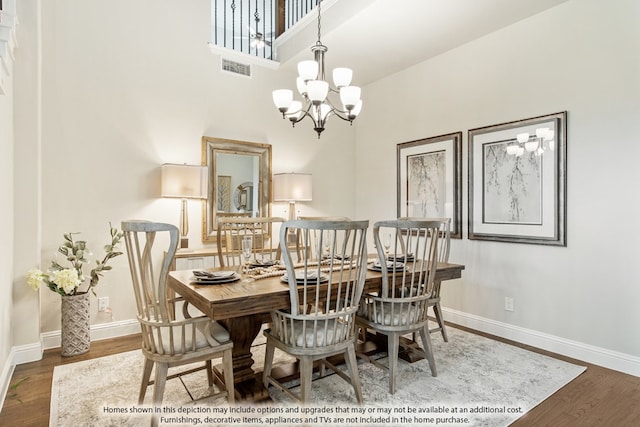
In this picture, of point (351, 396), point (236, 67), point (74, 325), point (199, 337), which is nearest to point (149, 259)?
point (199, 337)

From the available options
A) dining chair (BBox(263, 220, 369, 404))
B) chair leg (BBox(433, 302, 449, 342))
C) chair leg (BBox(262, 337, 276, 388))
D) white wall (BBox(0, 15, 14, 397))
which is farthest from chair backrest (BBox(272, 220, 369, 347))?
white wall (BBox(0, 15, 14, 397))

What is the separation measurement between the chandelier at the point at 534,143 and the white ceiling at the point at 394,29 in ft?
3.40

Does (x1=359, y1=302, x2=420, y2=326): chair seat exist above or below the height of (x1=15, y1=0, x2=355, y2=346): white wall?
below

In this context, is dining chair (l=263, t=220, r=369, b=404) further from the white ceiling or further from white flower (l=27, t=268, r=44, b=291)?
the white ceiling

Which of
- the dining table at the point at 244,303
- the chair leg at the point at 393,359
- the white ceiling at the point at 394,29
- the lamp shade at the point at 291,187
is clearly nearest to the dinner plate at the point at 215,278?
the dining table at the point at 244,303

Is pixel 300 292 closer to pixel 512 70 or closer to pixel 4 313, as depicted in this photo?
pixel 4 313

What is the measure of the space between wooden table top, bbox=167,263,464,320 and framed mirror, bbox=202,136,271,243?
67.3 inches

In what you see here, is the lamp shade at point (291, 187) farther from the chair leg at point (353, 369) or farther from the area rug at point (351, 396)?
the chair leg at point (353, 369)

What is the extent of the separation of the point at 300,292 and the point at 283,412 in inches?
28.0

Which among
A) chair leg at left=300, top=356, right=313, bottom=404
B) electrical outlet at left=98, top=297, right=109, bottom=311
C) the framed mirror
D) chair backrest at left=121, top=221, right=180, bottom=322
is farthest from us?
the framed mirror

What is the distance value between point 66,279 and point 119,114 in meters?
1.58

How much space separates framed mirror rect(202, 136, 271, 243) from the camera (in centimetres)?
403

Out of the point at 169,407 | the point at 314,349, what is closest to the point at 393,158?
the point at 314,349

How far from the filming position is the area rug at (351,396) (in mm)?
2098
